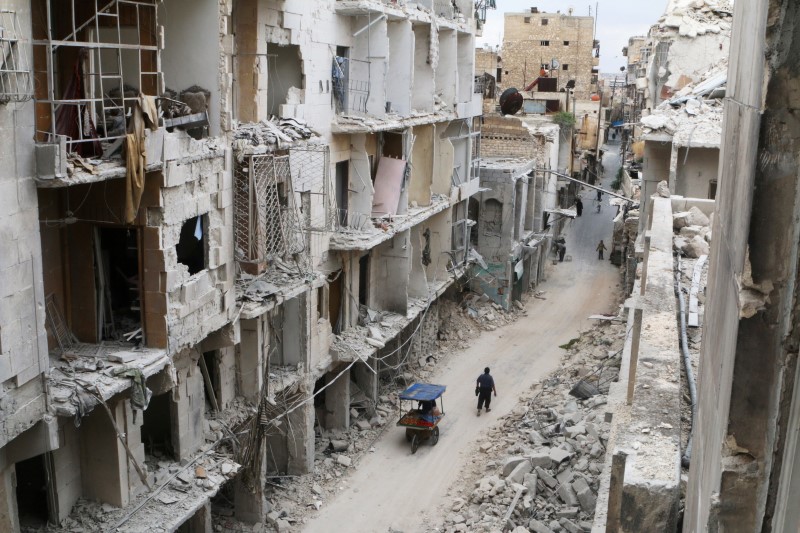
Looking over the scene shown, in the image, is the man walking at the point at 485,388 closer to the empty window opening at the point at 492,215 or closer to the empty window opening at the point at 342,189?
the empty window opening at the point at 342,189

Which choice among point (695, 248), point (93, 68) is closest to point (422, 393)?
point (695, 248)

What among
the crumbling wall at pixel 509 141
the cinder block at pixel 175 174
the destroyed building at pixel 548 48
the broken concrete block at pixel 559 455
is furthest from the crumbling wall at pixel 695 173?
the destroyed building at pixel 548 48

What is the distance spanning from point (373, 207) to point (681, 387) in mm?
16882

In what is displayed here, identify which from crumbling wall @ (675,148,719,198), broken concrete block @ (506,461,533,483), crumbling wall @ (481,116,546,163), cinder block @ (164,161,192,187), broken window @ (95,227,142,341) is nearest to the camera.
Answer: cinder block @ (164,161,192,187)

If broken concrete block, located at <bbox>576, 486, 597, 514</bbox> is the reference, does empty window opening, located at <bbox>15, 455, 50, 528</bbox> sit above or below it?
above

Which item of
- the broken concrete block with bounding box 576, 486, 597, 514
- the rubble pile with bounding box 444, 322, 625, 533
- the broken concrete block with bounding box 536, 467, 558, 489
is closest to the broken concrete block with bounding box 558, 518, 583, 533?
the rubble pile with bounding box 444, 322, 625, 533

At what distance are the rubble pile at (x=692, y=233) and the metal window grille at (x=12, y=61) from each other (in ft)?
36.5

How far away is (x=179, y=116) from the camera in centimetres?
1542

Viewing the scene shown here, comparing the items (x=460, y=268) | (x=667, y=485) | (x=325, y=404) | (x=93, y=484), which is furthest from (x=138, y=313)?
(x=460, y=268)

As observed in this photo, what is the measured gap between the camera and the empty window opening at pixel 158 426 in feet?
54.3

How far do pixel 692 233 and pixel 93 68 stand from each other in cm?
1171

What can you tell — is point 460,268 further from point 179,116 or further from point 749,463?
point 749,463

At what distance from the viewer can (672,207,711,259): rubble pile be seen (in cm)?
1553

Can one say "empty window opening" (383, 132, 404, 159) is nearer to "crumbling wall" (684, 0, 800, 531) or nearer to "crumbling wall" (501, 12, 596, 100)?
"crumbling wall" (684, 0, 800, 531)
